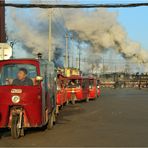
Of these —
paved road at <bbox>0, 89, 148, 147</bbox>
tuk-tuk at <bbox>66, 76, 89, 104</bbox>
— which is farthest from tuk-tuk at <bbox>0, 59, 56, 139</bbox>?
tuk-tuk at <bbox>66, 76, 89, 104</bbox>

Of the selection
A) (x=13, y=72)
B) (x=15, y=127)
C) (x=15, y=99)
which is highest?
(x=13, y=72)

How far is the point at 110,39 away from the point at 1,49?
204ft

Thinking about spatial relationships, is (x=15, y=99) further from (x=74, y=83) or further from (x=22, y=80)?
(x=74, y=83)

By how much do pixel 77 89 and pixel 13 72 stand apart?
24.0 meters

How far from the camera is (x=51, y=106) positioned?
1700 cm

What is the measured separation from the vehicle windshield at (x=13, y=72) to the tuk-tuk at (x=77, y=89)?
21.7 m

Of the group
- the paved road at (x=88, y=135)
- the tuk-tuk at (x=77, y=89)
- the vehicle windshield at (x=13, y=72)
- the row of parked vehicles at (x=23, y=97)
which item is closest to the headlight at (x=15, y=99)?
the row of parked vehicles at (x=23, y=97)

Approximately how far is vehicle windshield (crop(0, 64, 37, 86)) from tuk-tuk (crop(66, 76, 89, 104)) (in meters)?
21.7

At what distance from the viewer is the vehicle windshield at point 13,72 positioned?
14.8 metres

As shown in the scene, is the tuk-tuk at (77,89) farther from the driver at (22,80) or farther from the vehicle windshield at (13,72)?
the driver at (22,80)

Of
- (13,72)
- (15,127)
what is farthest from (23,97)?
(13,72)

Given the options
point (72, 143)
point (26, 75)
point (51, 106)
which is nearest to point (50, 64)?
point (51, 106)

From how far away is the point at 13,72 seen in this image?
14.9 metres

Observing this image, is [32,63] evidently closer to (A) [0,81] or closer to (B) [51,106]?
(A) [0,81]
